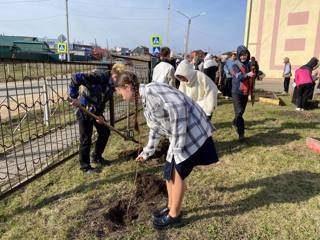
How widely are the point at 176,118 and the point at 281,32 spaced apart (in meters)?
25.8

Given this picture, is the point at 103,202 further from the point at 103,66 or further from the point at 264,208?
the point at 103,66

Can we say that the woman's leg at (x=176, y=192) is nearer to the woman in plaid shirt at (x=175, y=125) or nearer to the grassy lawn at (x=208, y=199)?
the woman in plaid shirt at (x=175, y=125)

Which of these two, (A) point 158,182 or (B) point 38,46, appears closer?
(A) point 158,182

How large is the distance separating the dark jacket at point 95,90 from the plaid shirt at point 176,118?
148 cm

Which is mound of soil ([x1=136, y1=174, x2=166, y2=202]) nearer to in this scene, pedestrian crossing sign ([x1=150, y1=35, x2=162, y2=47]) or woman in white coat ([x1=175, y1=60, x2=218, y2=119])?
woman in white coat ([x1=175, y1=60, x2=218, y2=119])

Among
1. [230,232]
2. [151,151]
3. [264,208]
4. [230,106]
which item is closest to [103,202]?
[151,151]

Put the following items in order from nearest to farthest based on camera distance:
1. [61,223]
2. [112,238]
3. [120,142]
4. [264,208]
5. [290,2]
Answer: [112,238]
[61,223]
[264,208]
[120,142]
[290,2]

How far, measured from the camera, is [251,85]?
477 cm

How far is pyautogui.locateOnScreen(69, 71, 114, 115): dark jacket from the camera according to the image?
352cm

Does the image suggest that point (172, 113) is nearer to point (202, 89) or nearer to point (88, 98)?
point (88, 98)

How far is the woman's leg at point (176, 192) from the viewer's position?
246 cm

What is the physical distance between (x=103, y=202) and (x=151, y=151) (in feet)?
3.41

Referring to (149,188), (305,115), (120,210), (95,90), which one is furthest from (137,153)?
(305,115)

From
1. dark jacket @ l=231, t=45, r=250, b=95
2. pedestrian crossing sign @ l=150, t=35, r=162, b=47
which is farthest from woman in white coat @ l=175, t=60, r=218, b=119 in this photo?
pedestrian crossing sign @ l=150, t=35, r=162, b=47
